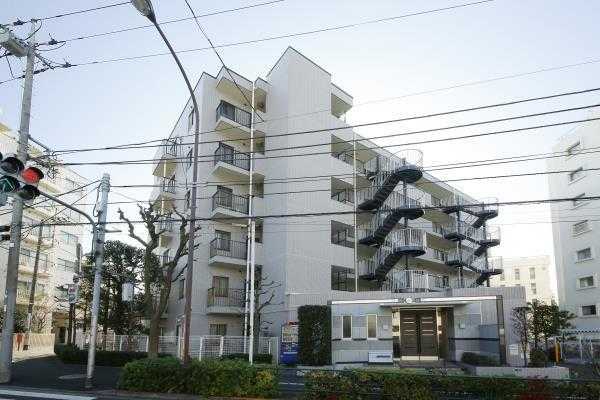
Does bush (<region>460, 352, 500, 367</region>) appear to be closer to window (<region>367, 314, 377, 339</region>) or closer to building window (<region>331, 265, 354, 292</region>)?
window (<region>367, 314, 377, 339</region>)

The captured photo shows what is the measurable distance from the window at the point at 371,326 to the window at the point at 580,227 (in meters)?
24.6

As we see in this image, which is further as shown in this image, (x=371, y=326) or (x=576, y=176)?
(x=576, y=176)

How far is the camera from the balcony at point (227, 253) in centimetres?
2934

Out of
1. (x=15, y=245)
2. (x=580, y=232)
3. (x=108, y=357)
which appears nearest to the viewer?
(x=15, y=245)

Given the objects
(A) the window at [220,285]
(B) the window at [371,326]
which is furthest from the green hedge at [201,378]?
(A) the window at [220,285]

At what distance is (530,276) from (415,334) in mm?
87779

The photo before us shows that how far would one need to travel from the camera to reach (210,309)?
28.5 metres

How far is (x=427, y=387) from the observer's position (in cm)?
1235

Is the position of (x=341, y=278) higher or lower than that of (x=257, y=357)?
higher

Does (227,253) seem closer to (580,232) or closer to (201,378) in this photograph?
(201,378)

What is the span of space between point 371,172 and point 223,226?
11463 millimetres

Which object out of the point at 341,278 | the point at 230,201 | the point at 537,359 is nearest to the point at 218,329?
the point at 230,201

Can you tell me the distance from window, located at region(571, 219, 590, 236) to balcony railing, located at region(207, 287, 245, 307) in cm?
2934

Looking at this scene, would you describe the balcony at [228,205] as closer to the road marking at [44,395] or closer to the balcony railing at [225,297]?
the balcony railing at [225,297]
